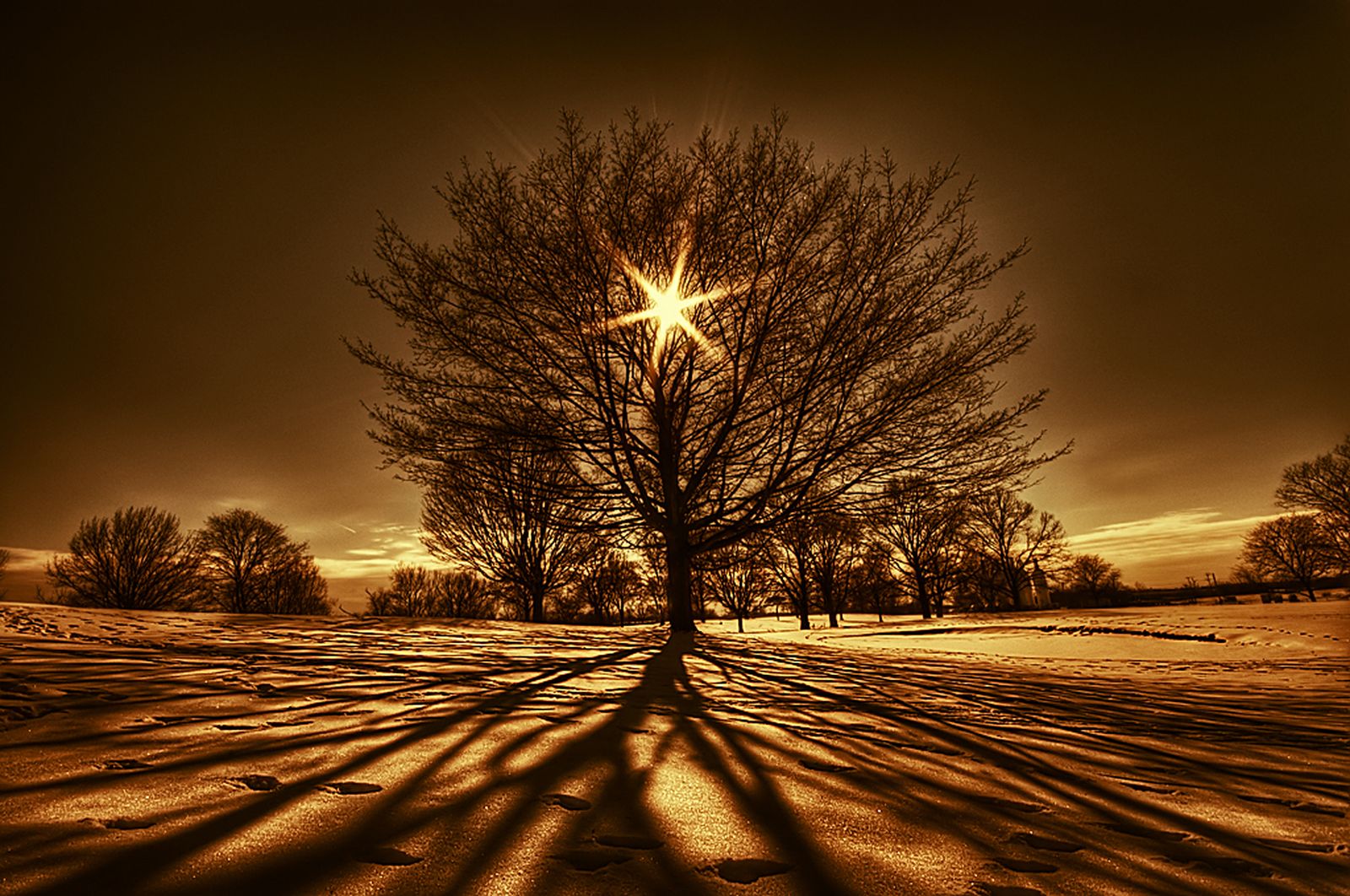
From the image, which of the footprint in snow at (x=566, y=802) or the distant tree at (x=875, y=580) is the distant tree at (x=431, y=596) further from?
the footprint in snow at (x=566, y=802)

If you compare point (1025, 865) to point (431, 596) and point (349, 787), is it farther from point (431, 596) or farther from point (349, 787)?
point (431, 596)

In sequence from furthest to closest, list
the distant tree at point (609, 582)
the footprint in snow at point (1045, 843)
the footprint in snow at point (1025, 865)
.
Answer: the distant tree at point (609, 582) → the footprint in snow at point (1045, 843) → the footprint in snow at point (1025, 865)

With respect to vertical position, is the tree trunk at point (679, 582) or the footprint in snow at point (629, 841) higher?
the tree trunk at point (679, 582)

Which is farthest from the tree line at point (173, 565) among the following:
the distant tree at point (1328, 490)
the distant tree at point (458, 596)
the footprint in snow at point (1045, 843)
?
the distant tree at point (1328, 490)

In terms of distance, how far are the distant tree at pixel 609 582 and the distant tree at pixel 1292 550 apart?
3832 cm

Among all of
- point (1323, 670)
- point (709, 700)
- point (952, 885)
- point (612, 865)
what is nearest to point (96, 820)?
point (612, 865)

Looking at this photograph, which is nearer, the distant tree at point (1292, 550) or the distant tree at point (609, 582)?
the distant tree at point (609, 582)

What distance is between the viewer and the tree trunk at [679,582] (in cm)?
855

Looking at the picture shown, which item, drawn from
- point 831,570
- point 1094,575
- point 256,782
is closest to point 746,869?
point 256,782

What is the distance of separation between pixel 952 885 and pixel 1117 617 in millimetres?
19642

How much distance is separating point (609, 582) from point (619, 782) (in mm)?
16218

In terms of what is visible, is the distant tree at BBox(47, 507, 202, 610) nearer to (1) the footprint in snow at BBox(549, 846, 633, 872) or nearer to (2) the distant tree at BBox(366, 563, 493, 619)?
(2) the distant tree at BBox(366, 563, 493, 619)

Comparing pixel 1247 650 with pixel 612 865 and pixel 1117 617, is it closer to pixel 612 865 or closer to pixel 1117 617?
pixel 1117 617

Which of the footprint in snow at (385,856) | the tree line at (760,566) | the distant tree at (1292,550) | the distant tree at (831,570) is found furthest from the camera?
the distant tree at (1292,550)
